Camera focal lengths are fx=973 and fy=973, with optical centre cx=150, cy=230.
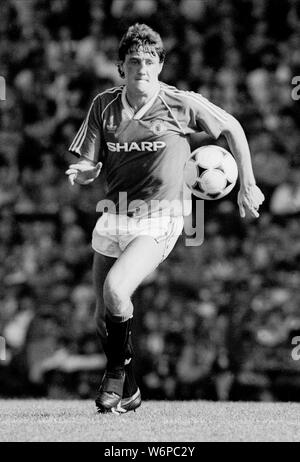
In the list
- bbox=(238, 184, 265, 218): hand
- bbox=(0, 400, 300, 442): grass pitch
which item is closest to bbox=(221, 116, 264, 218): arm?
bbox=(238, 184, 265, 218): hand

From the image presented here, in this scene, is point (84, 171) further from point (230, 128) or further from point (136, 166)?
point (230, 128)

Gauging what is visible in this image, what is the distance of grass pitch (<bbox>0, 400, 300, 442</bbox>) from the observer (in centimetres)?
407

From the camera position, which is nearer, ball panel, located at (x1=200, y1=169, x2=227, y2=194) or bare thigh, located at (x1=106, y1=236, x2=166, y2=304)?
bare thigh, located at (x1=106, y1=236, x2=166, y2=304)

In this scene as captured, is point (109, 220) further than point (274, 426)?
Yes

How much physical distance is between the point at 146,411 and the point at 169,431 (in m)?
1.09

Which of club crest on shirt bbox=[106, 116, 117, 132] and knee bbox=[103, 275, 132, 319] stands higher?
club crest on shirt bbox=[106, 116, 117, 132]

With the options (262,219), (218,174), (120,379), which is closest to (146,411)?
(120,379)

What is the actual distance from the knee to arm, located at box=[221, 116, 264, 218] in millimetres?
777

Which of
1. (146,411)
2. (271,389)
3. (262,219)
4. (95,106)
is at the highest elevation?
(95,106)

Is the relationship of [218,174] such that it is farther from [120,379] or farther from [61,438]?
[61,438]

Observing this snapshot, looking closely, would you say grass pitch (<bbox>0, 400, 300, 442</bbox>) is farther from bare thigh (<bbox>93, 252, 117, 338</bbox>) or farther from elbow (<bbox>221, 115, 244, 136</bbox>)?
elbow (<bbox>221, 115, 244, 136</bbox>)

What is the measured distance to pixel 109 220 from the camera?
494 cm

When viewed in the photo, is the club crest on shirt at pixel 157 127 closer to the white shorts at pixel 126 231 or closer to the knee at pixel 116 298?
the white shorts at pixel 126 231

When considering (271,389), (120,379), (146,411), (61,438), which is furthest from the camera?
(271,389)
